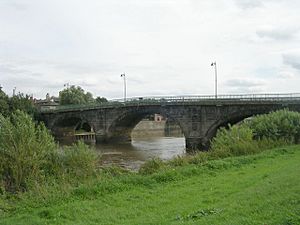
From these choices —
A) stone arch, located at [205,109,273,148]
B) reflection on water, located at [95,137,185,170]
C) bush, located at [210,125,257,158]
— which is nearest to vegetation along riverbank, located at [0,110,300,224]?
bush, located at [210,125,257,158]

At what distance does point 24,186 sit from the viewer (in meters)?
16.9

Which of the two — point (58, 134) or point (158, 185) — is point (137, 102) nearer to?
point (58, 134)

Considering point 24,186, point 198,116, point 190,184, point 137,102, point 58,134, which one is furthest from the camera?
point 58,134

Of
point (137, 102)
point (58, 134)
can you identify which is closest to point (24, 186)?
point (137, 102)

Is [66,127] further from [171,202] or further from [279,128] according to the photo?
[171,202]

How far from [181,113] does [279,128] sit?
110 feet

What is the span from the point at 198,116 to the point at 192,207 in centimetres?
5100

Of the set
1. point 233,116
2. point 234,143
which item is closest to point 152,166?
point 234,143

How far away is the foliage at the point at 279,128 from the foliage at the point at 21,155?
58.6 ft

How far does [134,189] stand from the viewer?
14789 millimetres

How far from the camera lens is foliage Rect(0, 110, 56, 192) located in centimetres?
1741

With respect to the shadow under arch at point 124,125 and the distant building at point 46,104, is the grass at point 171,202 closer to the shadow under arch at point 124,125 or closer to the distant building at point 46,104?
the shadow under arch at point 124,125

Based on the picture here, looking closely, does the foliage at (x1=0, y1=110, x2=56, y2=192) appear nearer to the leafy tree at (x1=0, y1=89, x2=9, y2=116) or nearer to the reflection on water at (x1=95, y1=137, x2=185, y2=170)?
the reflection on water at (x1=95, y1=137, x2=185, y2=170)

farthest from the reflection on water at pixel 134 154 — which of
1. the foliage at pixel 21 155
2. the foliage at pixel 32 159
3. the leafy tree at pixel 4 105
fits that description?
the leafy tree at pixel 4 105
